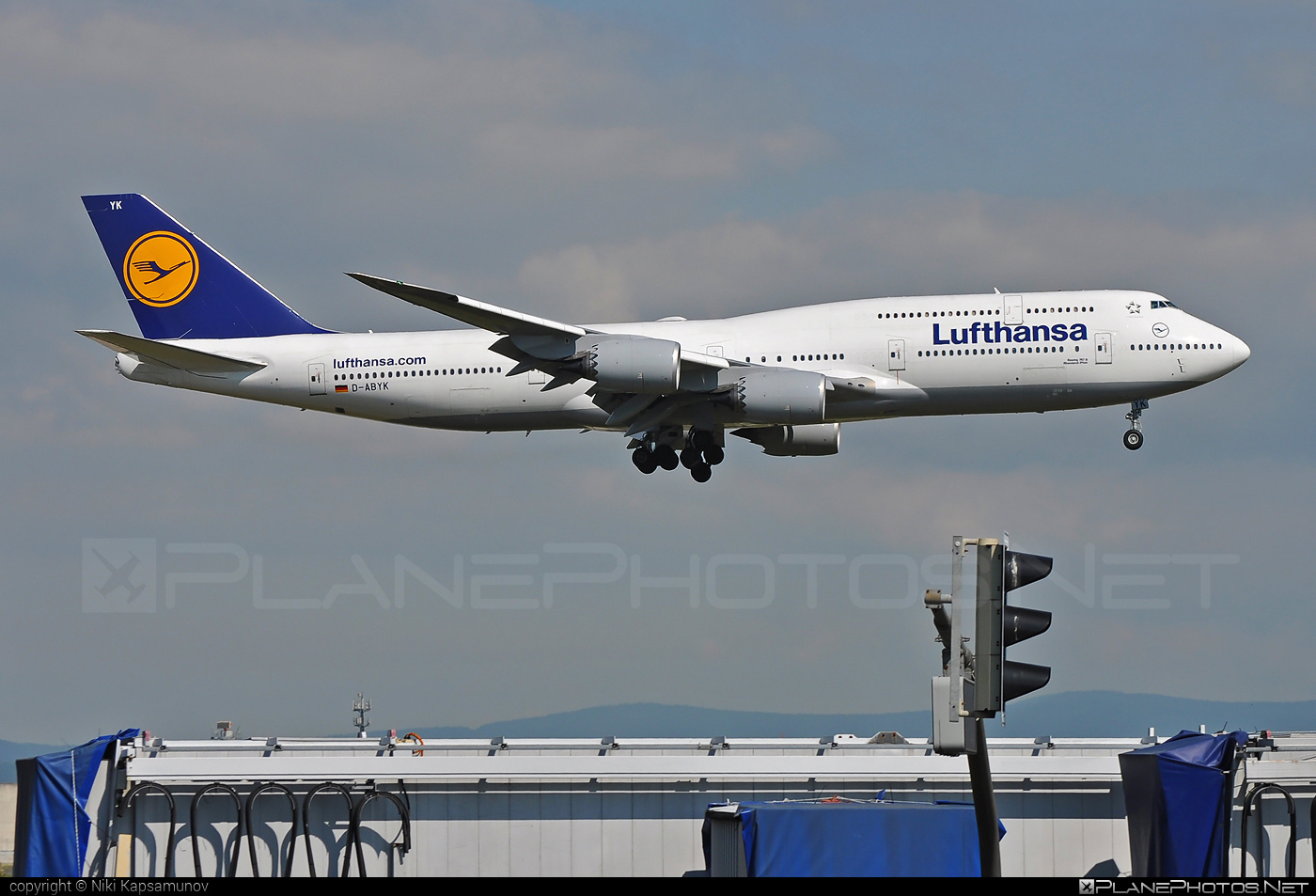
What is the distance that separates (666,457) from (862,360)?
7.65 m

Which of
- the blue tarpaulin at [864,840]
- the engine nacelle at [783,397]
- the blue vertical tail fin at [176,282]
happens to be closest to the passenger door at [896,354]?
the engine nacelle at [783,397]

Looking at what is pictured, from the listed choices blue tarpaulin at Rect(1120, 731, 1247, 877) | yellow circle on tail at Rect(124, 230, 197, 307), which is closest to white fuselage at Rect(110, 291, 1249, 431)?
yellow circle on tail at Rect(124, 230, 197, 307)

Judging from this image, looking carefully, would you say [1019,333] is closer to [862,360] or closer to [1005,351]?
[1005,351]

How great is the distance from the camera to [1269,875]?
29.7 meters

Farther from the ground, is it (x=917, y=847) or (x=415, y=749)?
(x=415, y=749)

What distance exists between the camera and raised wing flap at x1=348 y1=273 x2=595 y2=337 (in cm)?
3906

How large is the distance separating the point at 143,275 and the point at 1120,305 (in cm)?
3355

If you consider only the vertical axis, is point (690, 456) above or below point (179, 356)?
below

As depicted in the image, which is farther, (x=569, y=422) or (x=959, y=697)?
(x=569, y=422)

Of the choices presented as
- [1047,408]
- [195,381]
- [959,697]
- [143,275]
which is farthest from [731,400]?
[959,697]

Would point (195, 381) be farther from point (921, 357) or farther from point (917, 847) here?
point (917, 847)

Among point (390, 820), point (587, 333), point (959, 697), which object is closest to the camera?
point (959, 697)

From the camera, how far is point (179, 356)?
1863 inches

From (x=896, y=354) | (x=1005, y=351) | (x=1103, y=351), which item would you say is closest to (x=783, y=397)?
(x=896, y=354)
